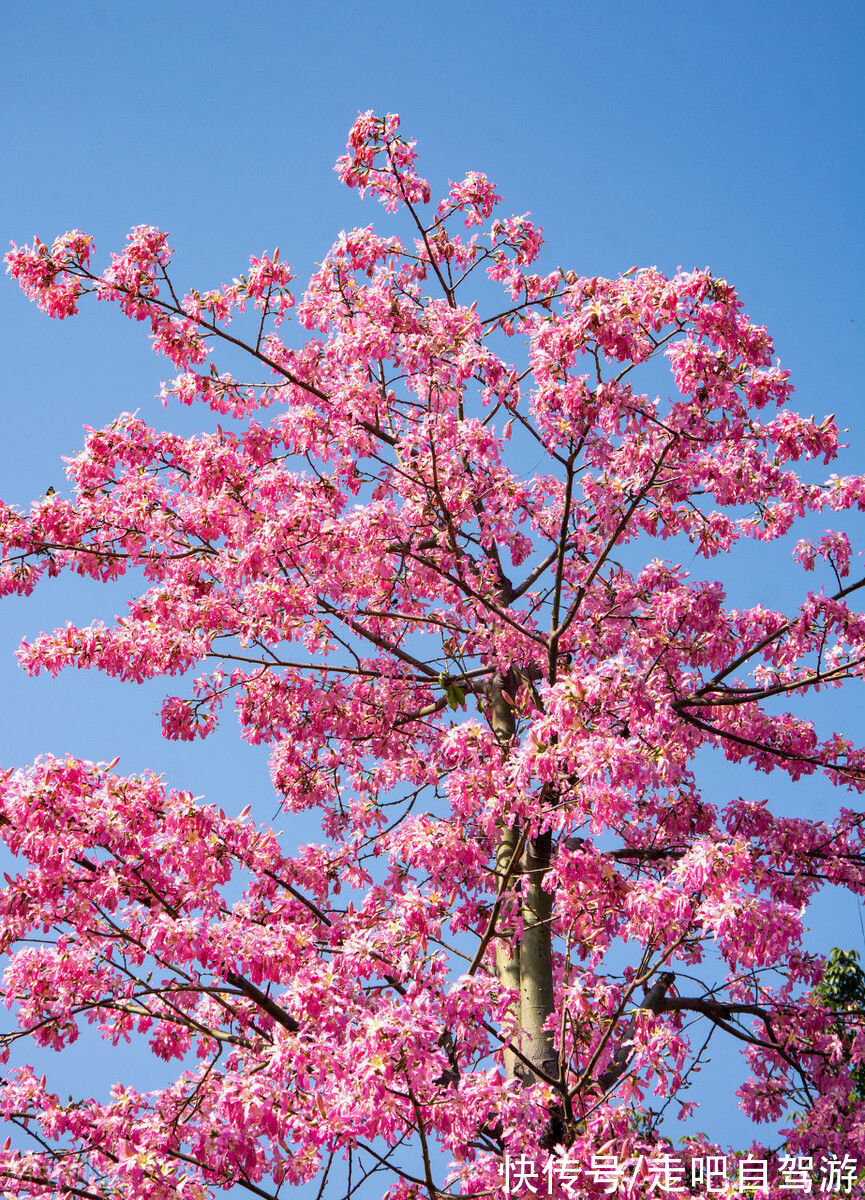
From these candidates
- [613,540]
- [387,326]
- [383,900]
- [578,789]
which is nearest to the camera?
[578,789]

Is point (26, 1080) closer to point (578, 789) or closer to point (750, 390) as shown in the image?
point (578, 789)

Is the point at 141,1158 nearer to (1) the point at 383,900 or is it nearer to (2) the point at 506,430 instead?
(1) the point at 383,900

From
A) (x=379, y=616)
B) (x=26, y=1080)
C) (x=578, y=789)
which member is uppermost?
(x=379, y=616)

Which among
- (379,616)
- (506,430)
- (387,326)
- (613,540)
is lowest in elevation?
(613,540)

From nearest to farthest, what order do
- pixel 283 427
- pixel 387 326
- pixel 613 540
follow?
pixel 613 540
pixel 387 326
pixel 283 427

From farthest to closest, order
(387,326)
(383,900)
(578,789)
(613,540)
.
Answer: (387,326), (383,900), (613,540), (578,789)

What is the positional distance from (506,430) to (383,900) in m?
3.94

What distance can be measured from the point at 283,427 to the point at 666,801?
4664mm

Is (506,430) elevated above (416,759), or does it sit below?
above

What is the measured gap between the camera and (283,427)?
9.58 m

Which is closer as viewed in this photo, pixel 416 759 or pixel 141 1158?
pixel 141 1158

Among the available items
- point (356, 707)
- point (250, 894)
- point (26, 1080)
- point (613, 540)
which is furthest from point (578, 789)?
point (26, 1080)

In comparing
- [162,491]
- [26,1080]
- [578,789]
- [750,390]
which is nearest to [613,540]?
[750,390]

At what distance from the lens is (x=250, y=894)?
26.5 feet
